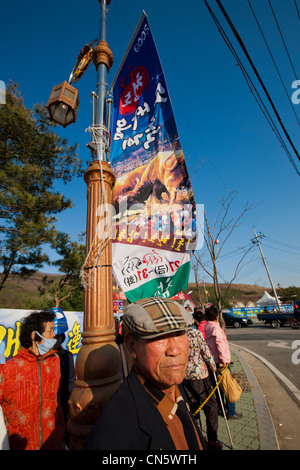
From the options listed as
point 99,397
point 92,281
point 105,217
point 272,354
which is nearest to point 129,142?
point 105,217

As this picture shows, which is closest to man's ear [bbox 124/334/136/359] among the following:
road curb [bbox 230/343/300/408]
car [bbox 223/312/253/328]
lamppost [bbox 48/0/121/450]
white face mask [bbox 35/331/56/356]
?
lamppost [bbox 48/0/121/450]

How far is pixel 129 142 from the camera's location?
3.12 m

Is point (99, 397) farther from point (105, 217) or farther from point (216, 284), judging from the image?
point (216, 284)

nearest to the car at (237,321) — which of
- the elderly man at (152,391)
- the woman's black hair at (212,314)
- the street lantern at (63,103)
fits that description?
the woman's black hair at (212,314)

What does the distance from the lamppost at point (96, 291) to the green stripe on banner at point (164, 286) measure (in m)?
0.60

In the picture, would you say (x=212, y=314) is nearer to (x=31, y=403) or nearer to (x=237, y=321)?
(x=31, y=403)

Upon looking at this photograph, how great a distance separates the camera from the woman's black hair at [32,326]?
2227 mm

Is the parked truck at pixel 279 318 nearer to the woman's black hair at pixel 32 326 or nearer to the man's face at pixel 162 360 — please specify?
the woman's black hair at pixel 32 326

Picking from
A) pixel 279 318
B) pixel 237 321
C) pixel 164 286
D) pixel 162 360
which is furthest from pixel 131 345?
pixel 237 321

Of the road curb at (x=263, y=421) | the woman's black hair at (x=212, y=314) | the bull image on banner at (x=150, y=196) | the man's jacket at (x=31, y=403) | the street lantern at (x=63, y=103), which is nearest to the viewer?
the man's jacket at (x=31, y=403)

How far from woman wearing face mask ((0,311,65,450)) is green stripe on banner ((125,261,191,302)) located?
3.40 ft

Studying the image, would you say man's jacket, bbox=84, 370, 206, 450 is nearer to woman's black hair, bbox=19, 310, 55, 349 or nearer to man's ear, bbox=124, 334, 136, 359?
man's ear, bbox=124, 334, 136, 359

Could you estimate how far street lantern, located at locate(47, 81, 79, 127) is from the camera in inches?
100.0

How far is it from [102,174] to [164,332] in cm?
162
